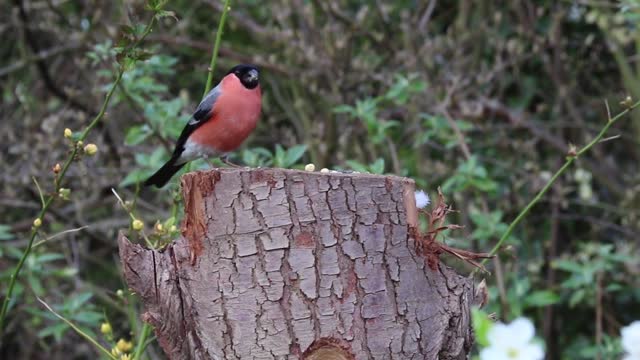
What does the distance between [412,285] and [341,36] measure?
2.95m

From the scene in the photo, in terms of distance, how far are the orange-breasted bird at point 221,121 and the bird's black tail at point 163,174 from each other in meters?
0.07

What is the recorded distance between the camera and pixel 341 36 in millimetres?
5109

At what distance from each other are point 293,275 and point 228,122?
1219mm

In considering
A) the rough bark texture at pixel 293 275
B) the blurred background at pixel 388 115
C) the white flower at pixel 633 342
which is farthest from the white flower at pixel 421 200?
the blurred background at pixel 388 115

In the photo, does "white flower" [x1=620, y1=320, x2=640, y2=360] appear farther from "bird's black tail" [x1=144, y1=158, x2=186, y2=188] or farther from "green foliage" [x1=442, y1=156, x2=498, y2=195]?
"green foliage" [x1=442, y1=156, x2=498, y2=195]

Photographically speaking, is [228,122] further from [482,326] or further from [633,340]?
[482,326]

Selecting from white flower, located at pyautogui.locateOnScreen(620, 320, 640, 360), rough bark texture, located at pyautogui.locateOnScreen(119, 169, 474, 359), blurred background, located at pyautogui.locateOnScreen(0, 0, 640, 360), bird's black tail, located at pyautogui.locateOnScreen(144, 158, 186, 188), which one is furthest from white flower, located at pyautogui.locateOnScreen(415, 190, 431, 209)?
blurred background, located at pyautogui.locateOnScreen(0, 0, 640, 360)

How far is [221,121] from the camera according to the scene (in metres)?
3.37

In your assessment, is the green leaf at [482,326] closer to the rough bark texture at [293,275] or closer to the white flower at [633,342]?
the white flower at [633,342]

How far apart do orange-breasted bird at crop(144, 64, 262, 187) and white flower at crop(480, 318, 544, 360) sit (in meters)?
2.23

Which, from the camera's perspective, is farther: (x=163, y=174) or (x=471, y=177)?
(x=471, y=177)

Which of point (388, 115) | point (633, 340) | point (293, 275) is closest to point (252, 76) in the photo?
point (293, 275)

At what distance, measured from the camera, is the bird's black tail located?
140 inches

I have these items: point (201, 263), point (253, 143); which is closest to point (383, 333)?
point (201, 263)
